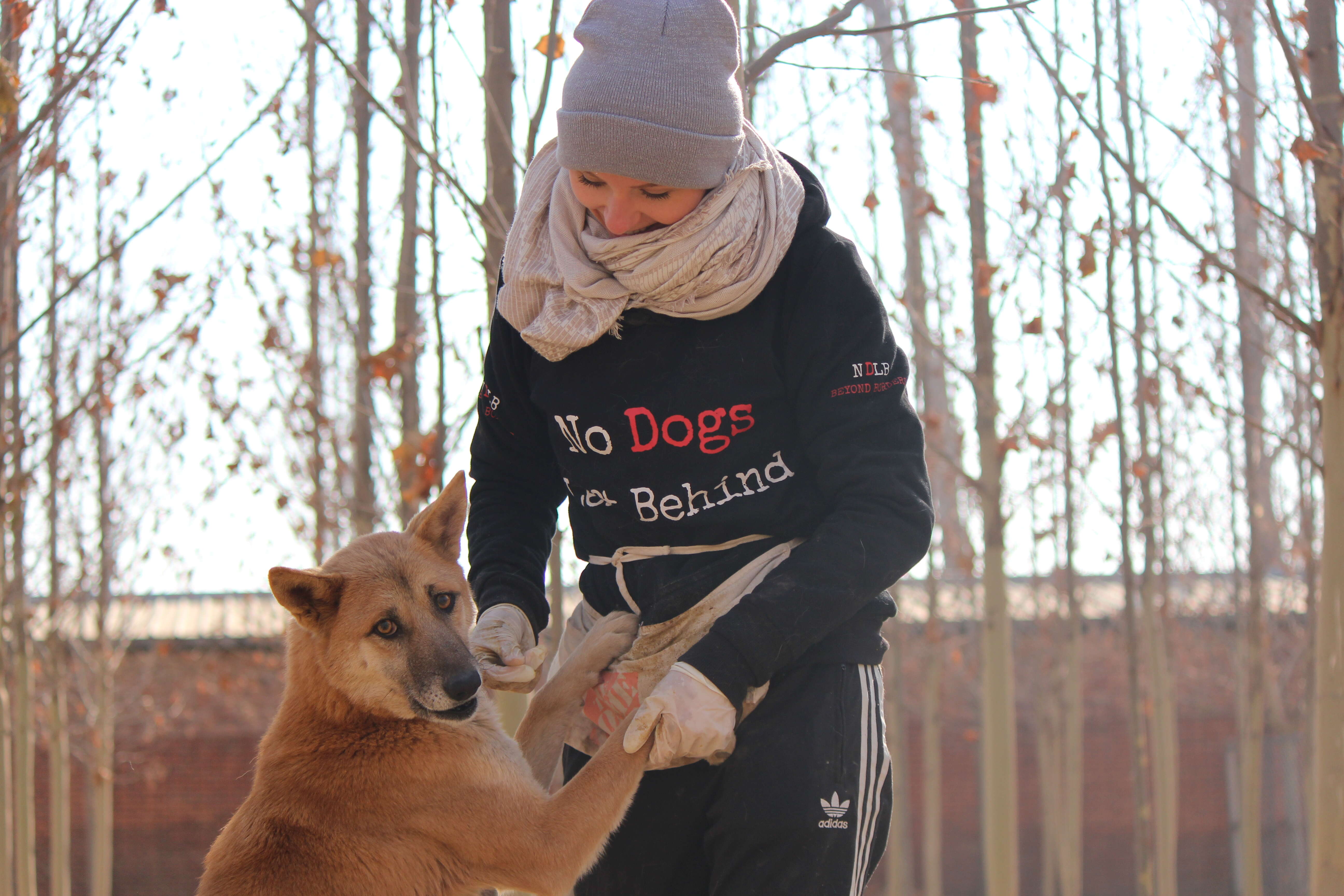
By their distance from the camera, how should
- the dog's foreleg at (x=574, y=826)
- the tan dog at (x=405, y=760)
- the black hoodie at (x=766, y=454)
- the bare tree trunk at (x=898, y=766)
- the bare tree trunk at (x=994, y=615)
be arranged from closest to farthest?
the black hoodie at (x=766, y=454) < the dog's foreleg at (x=574, y=826) < the tan dog at (x=405, y=760) < the bare tree trunk at (x=994, y=615) < the bare tree trunk at (x=898, y=766)

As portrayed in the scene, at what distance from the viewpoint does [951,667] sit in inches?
769

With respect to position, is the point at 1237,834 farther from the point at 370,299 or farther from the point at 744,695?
the point at 744,695

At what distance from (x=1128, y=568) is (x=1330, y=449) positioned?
447 cm

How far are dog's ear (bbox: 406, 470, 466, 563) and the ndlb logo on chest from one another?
1332 millimetres

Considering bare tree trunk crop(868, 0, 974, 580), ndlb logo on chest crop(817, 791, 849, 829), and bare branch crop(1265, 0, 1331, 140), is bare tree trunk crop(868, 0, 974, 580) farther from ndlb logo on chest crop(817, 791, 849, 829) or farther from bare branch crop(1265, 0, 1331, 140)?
ndlb logo on chest crop(817, 791, 849, 829)

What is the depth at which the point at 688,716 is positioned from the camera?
2189 mm

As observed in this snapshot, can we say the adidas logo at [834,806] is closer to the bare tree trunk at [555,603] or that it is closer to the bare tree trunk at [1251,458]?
the bare tree trunk at [555,603]

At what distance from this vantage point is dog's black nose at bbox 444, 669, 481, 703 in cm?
277

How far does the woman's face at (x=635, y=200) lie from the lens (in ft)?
7.62

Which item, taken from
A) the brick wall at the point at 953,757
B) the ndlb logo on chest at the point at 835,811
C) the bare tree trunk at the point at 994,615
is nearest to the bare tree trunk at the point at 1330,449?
the ndlb logo on chest at the point at 835,811

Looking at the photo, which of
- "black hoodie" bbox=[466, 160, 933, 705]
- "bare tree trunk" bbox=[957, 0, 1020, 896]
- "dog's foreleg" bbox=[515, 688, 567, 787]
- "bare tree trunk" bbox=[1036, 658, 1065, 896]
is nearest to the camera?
"black hoodie" bbox=[466, 160, 933, 705]

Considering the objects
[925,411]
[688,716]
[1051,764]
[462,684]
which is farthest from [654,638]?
[1051,764]

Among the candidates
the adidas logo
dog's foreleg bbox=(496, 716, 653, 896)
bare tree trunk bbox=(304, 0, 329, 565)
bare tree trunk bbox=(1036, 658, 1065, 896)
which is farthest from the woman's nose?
bare tree trunk bbox=(1036, 658, 1065, 896)

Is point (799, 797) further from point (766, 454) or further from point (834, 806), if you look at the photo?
point (766, 454)
